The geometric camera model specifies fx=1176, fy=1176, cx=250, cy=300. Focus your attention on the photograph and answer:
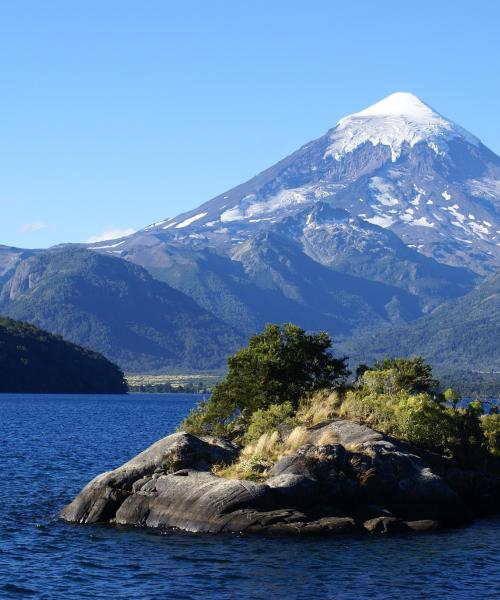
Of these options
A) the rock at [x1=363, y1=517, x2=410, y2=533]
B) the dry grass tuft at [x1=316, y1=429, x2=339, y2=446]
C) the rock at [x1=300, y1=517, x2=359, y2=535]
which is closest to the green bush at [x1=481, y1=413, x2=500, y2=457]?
the dry grass tuft at [x1=316, y1=429, x2=339, y2=446]

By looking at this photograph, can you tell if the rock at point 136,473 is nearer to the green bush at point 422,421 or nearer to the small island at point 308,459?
the small island at point 308,459

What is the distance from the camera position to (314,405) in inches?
2486

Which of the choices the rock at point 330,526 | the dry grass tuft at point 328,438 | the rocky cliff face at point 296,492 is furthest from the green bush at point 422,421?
the rock at point 330,526

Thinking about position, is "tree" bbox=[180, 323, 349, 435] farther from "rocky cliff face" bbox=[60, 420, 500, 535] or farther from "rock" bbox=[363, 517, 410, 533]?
"rock" bbox=[363, 517, 410, 533]

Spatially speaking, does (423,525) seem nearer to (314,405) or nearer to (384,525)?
(384,525)

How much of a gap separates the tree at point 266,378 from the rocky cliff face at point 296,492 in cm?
776

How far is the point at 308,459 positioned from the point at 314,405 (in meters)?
10.9

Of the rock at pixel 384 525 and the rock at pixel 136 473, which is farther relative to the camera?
the rock at pixel 136 473

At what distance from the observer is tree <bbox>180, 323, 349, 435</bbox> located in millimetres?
65562

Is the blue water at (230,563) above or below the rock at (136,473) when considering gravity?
below

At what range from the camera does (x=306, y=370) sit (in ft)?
222

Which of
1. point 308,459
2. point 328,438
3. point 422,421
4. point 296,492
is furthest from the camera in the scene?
point 422,421

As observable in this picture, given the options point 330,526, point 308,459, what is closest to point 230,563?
point 330,526

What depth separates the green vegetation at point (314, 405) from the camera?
2341 inches
